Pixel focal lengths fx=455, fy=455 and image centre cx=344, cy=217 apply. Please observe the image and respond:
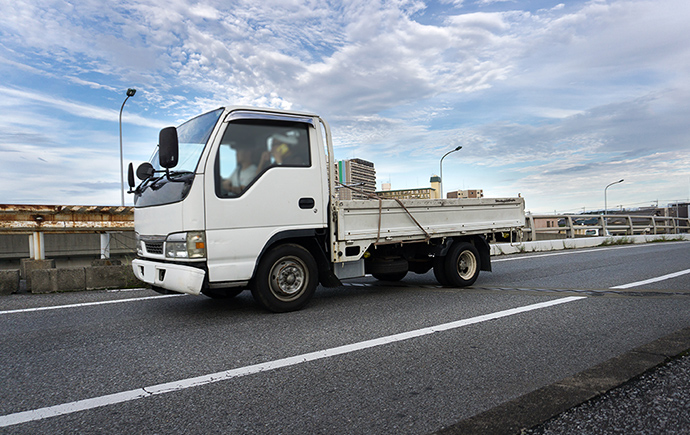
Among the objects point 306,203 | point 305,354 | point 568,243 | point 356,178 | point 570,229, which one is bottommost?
point 305,354

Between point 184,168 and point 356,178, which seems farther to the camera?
point 356,178

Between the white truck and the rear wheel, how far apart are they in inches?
43.7

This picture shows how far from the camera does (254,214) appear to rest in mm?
5066

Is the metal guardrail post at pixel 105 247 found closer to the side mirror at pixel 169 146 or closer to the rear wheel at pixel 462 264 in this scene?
the side mirror at pixel 169 146

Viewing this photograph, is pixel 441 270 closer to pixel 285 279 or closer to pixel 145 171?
pixel 285 279

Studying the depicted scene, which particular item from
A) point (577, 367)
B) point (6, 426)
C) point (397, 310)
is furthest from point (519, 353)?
point (6, 426)

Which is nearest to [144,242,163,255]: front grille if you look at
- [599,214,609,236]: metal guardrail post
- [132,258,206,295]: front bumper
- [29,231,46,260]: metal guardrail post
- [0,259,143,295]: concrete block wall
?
[132,258,206,295]: front bumper

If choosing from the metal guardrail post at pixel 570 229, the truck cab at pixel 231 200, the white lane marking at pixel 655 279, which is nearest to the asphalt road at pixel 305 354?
the white lane marking at pixel 655 279

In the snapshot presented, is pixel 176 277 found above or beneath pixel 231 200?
beneath

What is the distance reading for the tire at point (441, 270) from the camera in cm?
699

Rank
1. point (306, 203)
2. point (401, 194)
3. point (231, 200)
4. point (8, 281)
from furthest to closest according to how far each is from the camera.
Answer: point (8, 281), point (401, 194), point (306, 203), point (231, 200)

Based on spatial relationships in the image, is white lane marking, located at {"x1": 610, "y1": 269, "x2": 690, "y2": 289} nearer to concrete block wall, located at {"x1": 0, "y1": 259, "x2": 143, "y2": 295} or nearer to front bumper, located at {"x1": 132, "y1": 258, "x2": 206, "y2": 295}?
front bumper, located at {"x1": 132, "y1": 258, "x2": 206, "y2": 295}

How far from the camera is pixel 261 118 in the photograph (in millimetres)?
5258

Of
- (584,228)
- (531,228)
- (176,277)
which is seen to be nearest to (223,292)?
(176,277)
